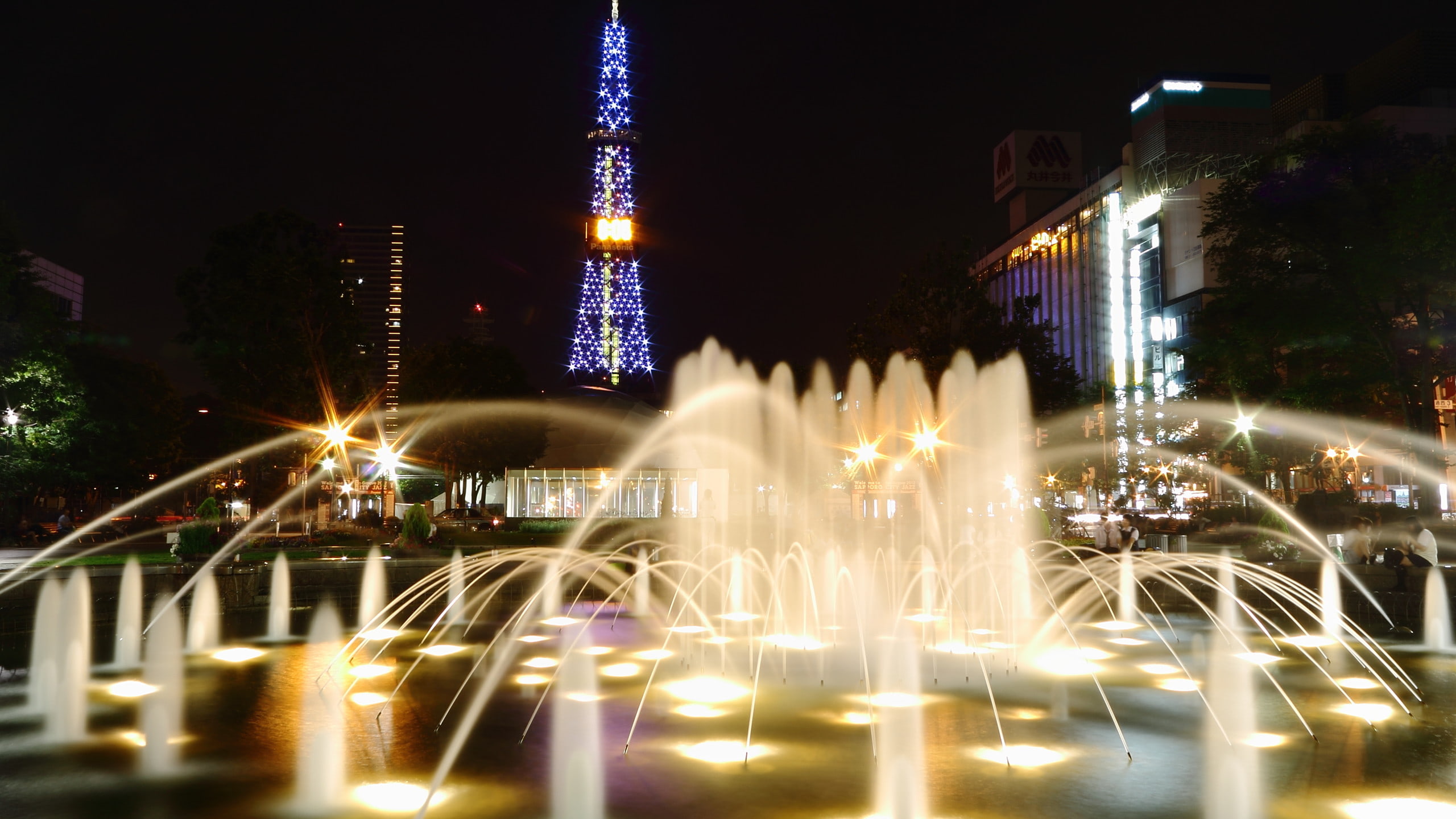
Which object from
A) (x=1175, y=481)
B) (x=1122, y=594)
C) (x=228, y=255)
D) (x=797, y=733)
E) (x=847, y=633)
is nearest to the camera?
(x=797, y=733)

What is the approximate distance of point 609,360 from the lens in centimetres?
12638

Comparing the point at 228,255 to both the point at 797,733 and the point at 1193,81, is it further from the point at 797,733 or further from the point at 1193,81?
the point at 1193,81

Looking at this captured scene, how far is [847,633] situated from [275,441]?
72.4 ft

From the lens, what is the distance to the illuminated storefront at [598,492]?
56438 mm

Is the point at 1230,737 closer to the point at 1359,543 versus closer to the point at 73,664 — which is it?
the point at 73,664

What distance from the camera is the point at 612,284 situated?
424 ft

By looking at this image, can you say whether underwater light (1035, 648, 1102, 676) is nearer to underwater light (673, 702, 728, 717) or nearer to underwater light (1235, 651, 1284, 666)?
underwater light (1235, 651, 1284, 666)

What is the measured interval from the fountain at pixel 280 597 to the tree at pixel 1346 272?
90.7 ft

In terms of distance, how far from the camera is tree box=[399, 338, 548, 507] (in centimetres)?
5550

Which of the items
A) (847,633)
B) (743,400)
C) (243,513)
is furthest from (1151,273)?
(847,633)

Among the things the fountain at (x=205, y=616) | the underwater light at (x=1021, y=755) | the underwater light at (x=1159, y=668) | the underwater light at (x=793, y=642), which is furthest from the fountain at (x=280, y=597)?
the underwater light at (x=1159, y=668)

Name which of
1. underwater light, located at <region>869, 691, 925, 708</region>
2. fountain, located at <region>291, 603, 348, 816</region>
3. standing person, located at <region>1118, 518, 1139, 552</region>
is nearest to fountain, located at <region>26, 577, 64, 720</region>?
fountain, located at <region>291, 603, 348, 816</region>

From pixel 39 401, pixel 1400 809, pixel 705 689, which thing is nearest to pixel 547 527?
pixel 39 401

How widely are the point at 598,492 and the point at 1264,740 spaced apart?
50154 millimetres
